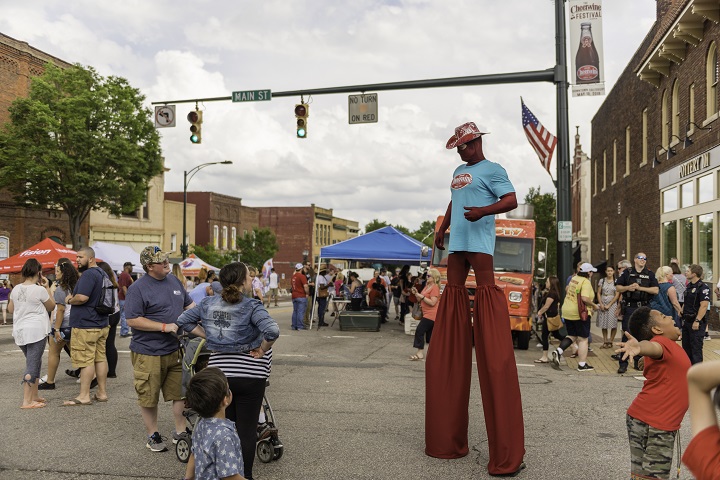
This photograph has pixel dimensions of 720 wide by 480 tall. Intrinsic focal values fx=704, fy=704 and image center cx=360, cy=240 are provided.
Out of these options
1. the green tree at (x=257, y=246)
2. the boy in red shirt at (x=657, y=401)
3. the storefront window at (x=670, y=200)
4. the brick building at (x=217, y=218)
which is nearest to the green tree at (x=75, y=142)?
the storefront window at (x=670, y=200)

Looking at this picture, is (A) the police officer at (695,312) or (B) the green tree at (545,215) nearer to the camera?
(A) the police officer at (695,312)

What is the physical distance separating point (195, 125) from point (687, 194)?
14.3 m

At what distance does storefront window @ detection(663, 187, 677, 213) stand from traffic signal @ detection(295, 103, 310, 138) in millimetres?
12199

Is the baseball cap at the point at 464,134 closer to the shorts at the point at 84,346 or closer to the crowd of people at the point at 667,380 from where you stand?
the crowd of people at the point at 667,380

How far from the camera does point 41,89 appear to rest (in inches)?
1243

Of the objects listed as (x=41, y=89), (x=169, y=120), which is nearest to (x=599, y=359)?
(x=169, y=120)

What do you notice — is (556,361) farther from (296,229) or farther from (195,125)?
(296,229)

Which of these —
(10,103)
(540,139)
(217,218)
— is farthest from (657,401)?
(217,218)

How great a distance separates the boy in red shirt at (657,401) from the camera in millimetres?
4469

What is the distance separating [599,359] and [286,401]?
283 inches

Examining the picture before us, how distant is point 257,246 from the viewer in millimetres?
71312

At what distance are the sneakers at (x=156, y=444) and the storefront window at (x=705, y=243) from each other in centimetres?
1685

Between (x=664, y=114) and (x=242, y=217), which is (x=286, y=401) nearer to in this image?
(x=664, y=114)

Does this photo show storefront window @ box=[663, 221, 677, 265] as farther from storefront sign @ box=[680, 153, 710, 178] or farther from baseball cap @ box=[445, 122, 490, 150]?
baseball cap @ box=[445, 122, 490, 150]
